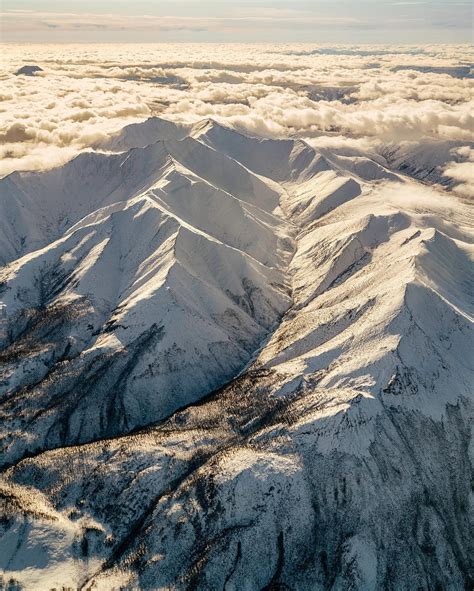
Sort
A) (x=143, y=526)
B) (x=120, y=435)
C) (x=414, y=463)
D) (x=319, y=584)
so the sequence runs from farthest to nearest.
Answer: (x=120, y=435), (x=414, y=463), (x=143, y=526), (x=319, y=584)

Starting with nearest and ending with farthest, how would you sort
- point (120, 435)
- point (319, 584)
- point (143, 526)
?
point (319, 584)
point (143, 526)
point (120, 435)

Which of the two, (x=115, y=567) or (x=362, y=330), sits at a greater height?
(x=362, y=330)

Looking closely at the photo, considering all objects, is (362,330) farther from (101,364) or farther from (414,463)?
(101,364)

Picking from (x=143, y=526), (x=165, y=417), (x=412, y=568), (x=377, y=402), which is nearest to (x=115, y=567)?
(x=143, y=526)

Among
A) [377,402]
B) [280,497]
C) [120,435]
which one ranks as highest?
[377,402]

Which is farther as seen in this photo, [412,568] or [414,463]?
[414,463]

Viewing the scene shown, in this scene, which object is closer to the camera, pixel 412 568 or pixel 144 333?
pixel 412 568

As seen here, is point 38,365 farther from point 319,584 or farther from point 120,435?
point 319,584

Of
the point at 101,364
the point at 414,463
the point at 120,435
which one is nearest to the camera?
the point at 414,463

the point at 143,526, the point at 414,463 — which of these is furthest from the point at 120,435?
the point at 414,463
